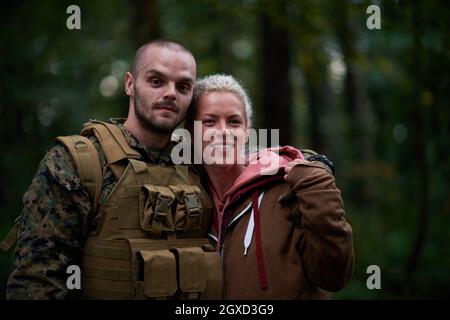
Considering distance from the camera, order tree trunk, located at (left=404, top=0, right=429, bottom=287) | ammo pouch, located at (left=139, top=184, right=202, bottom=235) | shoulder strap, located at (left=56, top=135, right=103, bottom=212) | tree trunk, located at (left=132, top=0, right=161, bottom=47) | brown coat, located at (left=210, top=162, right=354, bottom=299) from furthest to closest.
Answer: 1. tree trunk, located at (left=404, top=0, right=429, bottom=287)
2. tree trunk, located at (left=132, top=0, right=161, bottom=47)
3. ammo pouch, located at (left=139, top=184, right=202, bottom=235)
4. shoulder strap, located at (left=56, top=135, right=103, bottom=212)
5. brown coat, located at (left=210, top=162, right=354, bottom=299)

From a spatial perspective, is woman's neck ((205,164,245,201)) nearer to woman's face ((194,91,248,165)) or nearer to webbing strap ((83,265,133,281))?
woman's face ((194,91,248,165))

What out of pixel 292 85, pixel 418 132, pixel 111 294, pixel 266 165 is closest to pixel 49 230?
pixel 111 294

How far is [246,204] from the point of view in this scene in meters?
2.88

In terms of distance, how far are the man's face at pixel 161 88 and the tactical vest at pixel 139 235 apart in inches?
9.5

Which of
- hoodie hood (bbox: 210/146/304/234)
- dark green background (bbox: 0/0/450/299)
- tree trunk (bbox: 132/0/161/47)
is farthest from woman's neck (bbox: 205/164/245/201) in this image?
tree trunk (bbox: 132/0/161/47)

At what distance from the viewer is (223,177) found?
314 centimetres

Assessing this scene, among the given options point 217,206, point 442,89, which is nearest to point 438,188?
point 442,89

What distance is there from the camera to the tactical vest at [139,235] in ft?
8.50

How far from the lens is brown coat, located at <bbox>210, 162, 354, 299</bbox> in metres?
2.39

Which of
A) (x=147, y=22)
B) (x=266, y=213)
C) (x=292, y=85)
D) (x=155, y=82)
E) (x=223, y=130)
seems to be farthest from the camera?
(x=292, y=85)

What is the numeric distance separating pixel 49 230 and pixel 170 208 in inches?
27.7

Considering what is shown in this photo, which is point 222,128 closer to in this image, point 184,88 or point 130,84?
point 184,88

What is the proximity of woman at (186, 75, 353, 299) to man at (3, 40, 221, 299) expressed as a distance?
179 mm

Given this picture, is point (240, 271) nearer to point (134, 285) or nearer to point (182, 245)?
point (182, 245)
